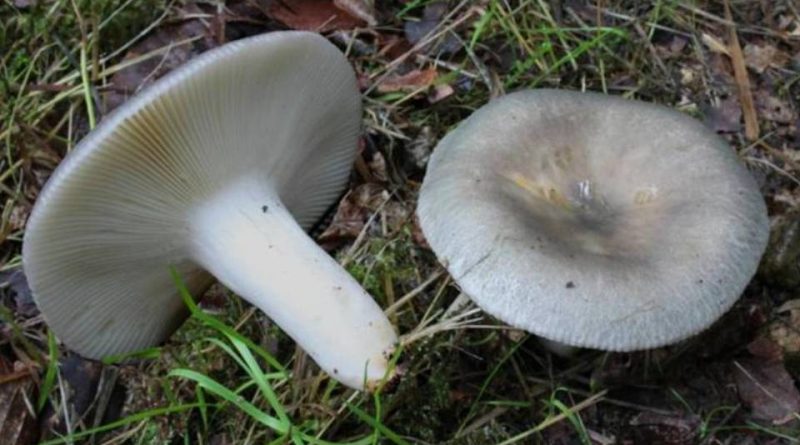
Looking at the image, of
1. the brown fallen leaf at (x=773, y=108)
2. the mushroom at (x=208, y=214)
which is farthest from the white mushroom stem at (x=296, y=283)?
the brown fallen leaf at (x=773, y=108)

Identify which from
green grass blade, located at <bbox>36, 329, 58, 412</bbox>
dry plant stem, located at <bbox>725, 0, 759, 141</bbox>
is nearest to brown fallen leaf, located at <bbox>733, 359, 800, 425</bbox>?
dry plant stem, located at <bbox>725, 0, 759, 141</bbox>

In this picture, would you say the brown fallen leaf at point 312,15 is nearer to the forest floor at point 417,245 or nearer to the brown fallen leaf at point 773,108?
the forest floor at point 417,245

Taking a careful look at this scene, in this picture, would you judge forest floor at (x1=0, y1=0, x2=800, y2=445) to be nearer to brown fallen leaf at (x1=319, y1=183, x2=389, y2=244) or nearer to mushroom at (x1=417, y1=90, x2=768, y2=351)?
brown fallen leaf at (x1=319, y1=183, x2=389, y2=244)

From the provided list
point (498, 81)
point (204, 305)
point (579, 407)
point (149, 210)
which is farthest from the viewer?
point (498, 81)

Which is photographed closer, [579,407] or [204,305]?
[579,407]

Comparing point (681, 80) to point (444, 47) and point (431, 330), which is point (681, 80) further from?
point (431, 330)

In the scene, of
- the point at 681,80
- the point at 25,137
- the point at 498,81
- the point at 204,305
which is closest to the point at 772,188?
the point at 681,80

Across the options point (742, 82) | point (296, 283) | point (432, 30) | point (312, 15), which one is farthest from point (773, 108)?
point (296, 283)

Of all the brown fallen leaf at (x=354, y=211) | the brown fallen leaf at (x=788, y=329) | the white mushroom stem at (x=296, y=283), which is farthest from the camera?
the brown fallen leaf at (x=354, y=211)

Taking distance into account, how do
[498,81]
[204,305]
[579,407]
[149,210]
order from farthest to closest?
[498,81] → [204,305] → [579,407] → [149,210]
